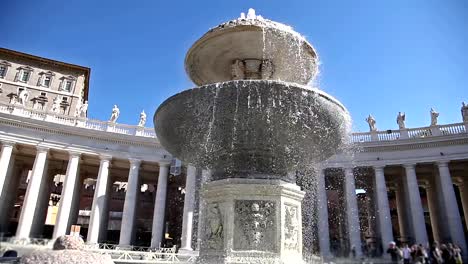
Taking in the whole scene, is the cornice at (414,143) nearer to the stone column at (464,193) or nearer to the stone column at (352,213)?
the stone column at (352,213)

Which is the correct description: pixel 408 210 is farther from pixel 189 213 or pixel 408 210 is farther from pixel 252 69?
pixel 252 69

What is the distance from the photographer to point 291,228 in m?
6.96

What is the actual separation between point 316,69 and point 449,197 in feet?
81.9

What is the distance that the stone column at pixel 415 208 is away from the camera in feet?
93.2

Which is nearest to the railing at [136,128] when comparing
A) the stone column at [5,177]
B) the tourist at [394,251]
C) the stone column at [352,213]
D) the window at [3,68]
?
the stone column at [5,177]

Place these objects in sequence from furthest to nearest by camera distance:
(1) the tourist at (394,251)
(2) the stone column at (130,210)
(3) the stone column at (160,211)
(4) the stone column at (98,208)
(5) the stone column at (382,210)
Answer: (3) the stone column at (160,211), (2) the stone column at (130,210), (4) the stone column at (98,208), (5) the stone column at (382,210), (1) the tourist at (394,251)

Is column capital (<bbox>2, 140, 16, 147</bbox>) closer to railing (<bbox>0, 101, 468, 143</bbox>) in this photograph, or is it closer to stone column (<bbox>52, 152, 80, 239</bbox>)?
railing (<bbox>0, 101, 468, 143</bbox>)

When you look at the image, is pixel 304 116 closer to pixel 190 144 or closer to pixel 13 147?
pixel 190 144

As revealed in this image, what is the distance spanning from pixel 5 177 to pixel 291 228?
1236 inches

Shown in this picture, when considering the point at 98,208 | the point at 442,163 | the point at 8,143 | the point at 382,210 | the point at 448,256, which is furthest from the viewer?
the point at 98,208

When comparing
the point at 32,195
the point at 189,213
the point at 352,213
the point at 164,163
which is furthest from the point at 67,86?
the point at 352,213

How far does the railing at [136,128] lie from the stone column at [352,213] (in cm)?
341

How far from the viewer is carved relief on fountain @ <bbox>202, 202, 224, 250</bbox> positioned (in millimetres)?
6781

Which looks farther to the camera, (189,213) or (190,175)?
(190,175)
